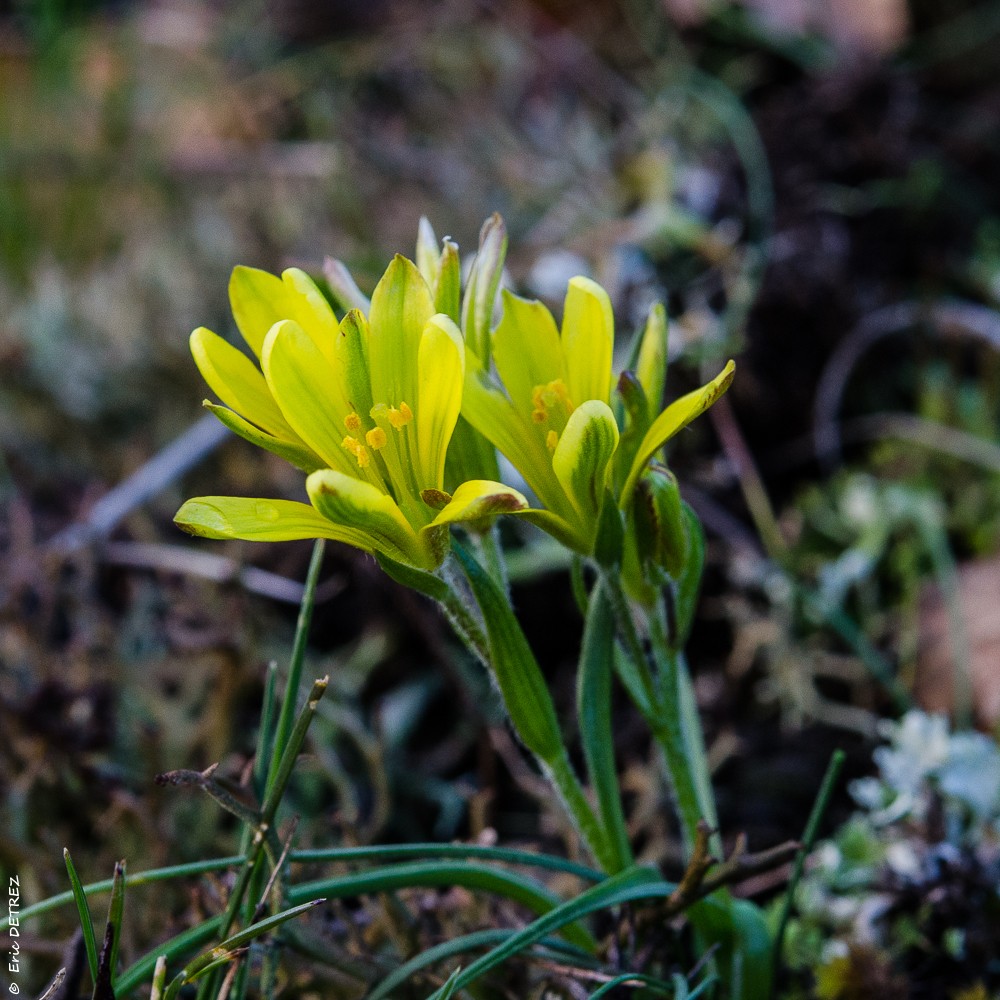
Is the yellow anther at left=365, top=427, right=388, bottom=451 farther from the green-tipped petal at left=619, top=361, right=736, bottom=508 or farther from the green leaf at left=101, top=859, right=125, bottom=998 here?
the green leaf at left=101, top=859, right=125, bottom=998

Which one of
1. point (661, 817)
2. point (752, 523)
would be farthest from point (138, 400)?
point (661, 817)

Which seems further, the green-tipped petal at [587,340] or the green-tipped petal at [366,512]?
the green-tipped petal at [587,340]

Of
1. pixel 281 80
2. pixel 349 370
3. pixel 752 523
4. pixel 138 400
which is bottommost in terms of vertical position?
pixel 752 523

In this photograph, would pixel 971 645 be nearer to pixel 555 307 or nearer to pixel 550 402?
pixel 555 307

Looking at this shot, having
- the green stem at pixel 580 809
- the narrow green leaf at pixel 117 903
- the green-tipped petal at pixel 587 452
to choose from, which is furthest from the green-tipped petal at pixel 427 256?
the narrow green leaf at pixel 117 903

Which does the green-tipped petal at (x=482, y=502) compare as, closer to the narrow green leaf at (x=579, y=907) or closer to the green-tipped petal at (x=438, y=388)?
the green-tipped petal at (x=438, y=388)

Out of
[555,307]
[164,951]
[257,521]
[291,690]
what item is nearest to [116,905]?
[164,951]

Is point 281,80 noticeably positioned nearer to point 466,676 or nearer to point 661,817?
point 466,676
